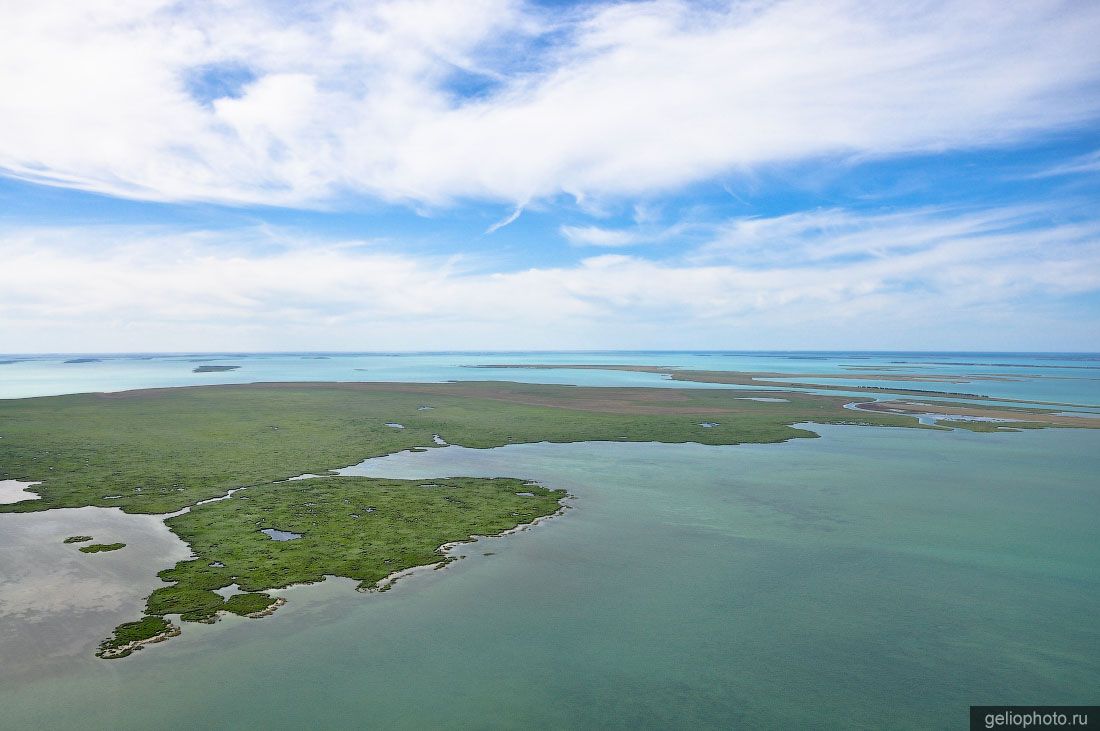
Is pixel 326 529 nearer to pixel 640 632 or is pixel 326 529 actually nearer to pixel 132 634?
pixel 132 634

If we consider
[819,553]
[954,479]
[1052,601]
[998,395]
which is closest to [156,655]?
[819,553]

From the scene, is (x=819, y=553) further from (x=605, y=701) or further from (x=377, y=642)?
(x=377, y=642)

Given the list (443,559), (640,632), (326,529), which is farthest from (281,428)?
(640,632)

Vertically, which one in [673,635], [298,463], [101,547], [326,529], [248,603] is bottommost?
[673,635]

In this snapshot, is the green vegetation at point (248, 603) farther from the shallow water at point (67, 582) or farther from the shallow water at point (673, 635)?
the shallow water at point (67, 582)

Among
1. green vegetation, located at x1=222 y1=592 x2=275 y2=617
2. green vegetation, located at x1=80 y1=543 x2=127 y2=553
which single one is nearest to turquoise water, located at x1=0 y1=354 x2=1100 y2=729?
green vegetation, located at x1=222 y1=592 x2=275 y2=617

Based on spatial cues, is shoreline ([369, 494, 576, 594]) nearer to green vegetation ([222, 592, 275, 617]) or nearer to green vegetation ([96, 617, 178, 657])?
green vegetation ([222, 592, 275, 617])
